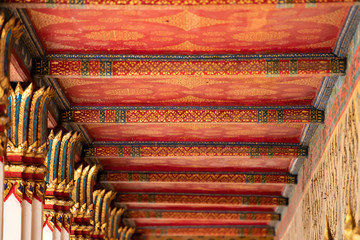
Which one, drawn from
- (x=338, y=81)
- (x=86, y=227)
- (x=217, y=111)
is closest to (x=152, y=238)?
(x=86, y=227)

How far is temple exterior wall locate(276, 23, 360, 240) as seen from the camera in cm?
1093

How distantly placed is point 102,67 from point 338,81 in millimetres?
3654

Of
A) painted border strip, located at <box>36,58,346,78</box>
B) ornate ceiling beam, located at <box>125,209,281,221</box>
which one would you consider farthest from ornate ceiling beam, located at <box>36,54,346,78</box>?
ornate ceiling beam, located at <box>125,209,281,221</box>

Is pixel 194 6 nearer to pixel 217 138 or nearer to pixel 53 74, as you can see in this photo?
pixel 53 74

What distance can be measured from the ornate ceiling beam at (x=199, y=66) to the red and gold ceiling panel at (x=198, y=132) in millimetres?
3939

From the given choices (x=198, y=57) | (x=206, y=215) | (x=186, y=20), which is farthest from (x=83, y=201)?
(x=206, y=215)

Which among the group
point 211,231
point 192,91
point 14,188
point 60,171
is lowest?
point 14,188

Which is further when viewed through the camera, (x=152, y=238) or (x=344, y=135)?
(x=152, y=238)

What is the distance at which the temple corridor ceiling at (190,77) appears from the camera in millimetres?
10391

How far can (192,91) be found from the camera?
13484 mm

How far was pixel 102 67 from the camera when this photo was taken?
11648 millimetres

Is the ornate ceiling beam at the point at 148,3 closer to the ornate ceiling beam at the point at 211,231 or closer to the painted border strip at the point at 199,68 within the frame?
the painted border strip at the point at 199,68

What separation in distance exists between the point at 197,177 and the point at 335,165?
23.3 feet

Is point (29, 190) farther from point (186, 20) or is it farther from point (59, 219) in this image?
point (186, 20)
